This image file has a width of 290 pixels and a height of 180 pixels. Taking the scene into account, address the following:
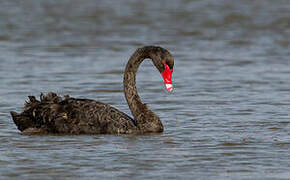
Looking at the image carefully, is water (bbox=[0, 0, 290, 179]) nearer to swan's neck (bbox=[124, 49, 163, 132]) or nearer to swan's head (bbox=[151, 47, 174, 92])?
swan's neck (bbox=[124, 49, 163, 132])

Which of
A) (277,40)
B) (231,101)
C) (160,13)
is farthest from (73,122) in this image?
(160,13)

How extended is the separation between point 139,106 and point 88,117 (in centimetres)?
64

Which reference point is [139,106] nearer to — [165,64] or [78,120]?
[165,64]

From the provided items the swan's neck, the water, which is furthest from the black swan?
the water

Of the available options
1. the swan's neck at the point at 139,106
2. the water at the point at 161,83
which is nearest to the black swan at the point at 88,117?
the swan's neck at the point at 139,106

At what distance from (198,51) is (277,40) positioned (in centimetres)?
233

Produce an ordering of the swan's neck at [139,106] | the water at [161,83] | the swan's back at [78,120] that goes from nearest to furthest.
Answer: the water at [161,83]
the swan's back at [78,120]
the swan's neck at [139,106]

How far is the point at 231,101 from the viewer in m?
11.7

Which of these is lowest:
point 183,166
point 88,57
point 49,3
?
point 183,166

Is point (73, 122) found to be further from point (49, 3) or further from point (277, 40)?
point (49, 3)

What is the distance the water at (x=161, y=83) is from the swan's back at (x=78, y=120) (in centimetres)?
15

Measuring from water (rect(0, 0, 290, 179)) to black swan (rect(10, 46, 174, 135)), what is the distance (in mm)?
149

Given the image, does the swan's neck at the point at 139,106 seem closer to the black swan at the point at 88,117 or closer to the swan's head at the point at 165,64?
the black swan at the point at 88,117

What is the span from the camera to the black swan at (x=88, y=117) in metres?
9.20
